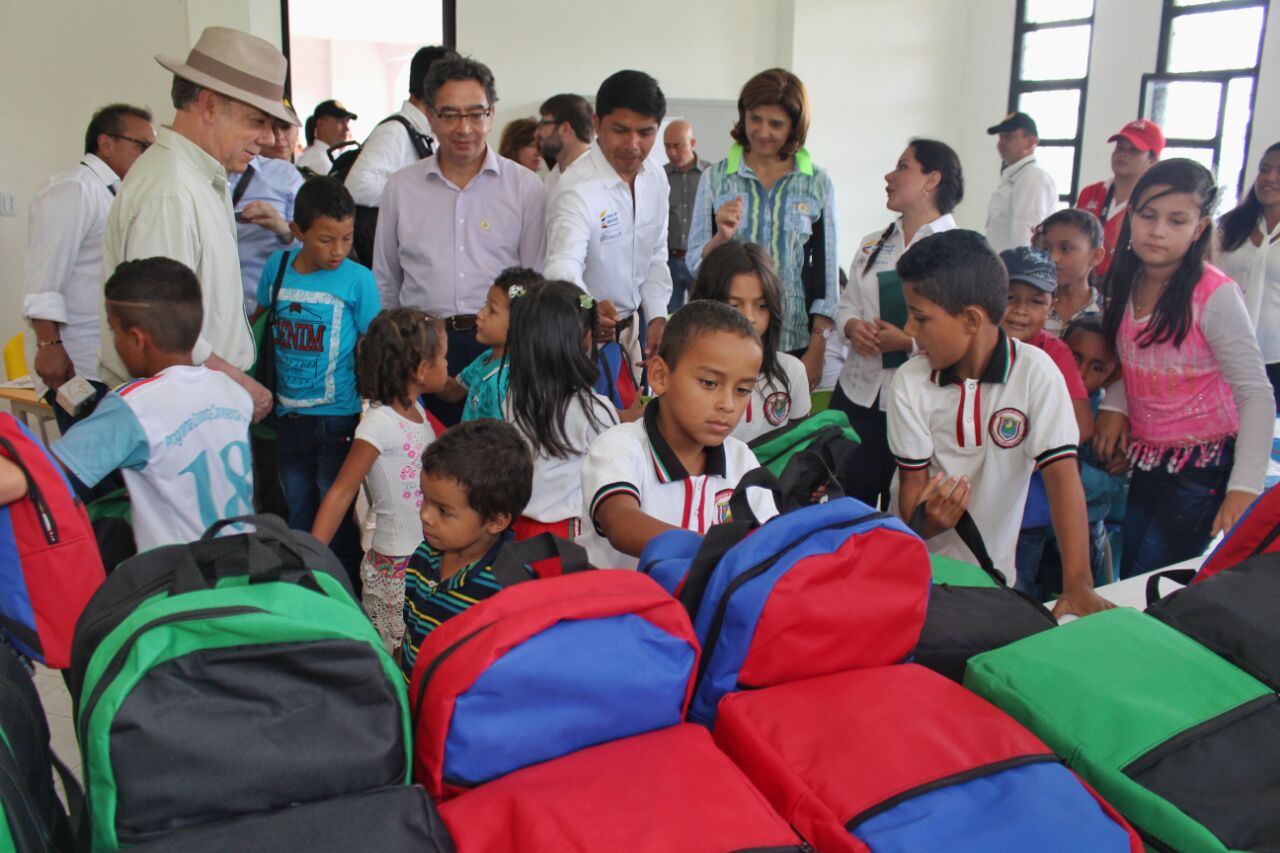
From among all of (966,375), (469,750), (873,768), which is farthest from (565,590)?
(966,375)

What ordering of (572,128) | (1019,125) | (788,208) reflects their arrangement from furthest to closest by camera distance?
(1019,125)
(572,128)
(788,208)

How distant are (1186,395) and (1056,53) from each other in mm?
8142

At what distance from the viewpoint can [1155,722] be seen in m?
0.99

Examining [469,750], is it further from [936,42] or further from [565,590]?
[936,42]

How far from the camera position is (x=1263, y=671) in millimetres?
1091

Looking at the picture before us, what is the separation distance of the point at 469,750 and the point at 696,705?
31cm

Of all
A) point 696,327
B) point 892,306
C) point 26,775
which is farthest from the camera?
point 892,306

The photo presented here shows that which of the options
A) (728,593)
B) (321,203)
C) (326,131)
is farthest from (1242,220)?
(326,131)

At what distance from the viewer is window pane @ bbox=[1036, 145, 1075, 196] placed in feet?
29.2

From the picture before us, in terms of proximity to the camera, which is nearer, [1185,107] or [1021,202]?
[1021,202]

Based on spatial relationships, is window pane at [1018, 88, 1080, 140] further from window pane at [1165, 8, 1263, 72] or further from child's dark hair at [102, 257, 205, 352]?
child's dark hair at [102, 257, 205, 352]

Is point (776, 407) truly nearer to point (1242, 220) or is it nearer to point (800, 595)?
point (800, 595)

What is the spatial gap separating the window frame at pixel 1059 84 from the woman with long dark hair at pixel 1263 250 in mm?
5316

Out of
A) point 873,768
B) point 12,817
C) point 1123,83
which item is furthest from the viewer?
point 1123,83
